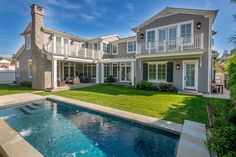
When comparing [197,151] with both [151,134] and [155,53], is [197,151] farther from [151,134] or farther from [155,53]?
[155,53]

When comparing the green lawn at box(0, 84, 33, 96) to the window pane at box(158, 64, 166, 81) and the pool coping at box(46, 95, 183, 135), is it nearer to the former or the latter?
the pool coping at box(46, 95, 183, 135)

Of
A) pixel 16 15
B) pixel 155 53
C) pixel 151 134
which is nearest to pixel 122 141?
pixel 151 134

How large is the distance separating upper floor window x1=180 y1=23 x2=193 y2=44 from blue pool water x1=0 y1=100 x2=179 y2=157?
11.3 m

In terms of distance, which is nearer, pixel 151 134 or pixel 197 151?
pixel 197 151

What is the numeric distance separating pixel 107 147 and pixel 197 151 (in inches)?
108

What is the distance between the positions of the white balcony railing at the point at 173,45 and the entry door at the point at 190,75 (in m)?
1.67

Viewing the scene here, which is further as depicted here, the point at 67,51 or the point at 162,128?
the point at 67,51

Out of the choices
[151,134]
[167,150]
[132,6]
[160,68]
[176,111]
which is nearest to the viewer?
[167,150]

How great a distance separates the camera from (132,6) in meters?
13.8

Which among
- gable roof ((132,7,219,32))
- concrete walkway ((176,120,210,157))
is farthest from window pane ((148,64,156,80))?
concrete walkway ((176,120,210,157))

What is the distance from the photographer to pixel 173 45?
1500cm

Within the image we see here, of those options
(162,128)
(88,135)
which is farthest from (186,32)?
(88,135)

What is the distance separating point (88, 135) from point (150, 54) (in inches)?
462

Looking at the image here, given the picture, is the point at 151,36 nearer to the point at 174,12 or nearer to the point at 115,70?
the point at 174,12
